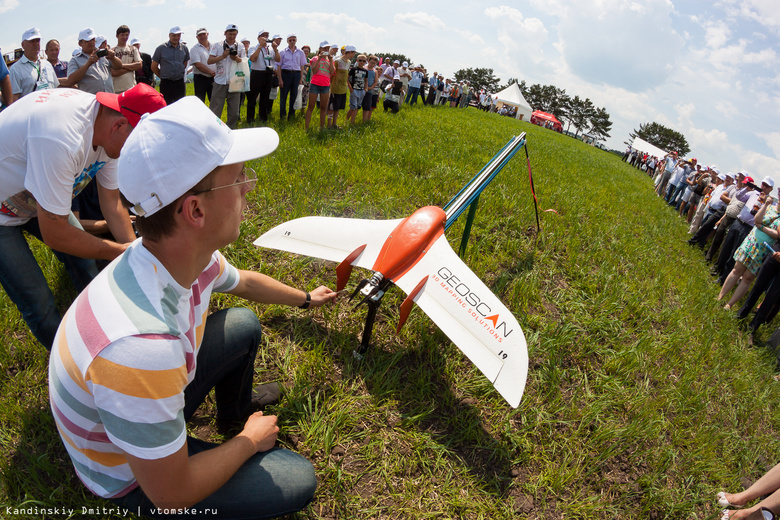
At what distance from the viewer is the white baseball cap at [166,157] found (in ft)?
→ 4.40

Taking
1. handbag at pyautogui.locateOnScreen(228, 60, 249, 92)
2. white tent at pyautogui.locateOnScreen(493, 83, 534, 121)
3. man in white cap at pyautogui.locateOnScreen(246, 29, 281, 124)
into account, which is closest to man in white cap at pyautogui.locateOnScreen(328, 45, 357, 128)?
man in white cap at pyautogui.locateOnScreen(246, 29, 281, 124)

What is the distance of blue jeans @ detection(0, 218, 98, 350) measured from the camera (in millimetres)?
2393

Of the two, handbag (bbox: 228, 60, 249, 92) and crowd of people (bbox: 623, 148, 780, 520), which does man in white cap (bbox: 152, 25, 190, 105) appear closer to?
handbag (bbox: 228, 60, 249, 92)

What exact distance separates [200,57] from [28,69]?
3.19m

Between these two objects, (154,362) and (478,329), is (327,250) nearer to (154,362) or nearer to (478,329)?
(478,329)

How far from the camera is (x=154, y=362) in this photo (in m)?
1.29

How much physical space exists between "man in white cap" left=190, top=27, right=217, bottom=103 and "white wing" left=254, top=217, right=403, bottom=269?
672cm

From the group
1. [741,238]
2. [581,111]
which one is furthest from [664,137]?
[741,238]

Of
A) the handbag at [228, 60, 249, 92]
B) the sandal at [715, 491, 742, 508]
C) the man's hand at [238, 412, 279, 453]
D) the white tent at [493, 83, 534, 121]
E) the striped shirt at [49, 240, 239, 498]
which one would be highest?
the white tent at [493, 83, 534, 121]

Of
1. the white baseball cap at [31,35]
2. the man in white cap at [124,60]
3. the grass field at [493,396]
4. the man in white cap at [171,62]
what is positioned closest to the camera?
the grass field at [493,396]

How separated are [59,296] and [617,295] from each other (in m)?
5.90

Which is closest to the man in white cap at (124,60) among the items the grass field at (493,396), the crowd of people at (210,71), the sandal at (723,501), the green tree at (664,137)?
the crowd of people at (210,71)

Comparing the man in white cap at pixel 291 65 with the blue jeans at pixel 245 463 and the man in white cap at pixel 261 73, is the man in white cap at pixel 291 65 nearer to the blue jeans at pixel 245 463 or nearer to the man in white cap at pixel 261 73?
the man in white cap at pixel 261 73

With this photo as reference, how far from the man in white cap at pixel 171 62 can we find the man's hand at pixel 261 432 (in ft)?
29.1
